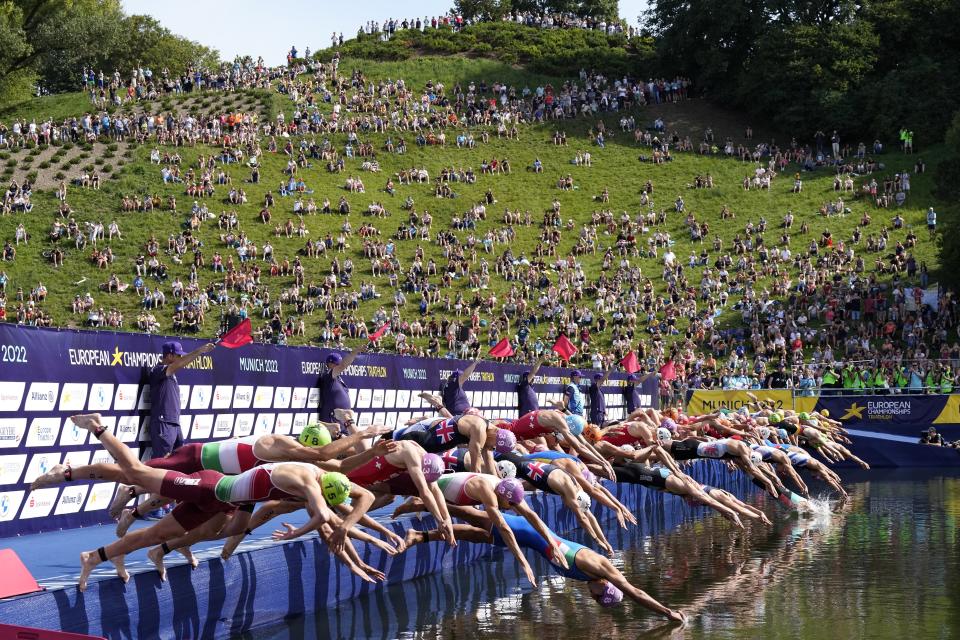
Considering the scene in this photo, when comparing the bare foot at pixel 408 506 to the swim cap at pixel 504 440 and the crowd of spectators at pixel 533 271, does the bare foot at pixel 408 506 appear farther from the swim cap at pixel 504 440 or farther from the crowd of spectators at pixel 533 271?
the crowd of spectators at pixel 533 271

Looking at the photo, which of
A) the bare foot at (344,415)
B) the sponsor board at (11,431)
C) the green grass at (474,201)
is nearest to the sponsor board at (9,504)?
the sponsor board at (11,431)

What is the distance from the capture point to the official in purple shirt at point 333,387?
19500mm

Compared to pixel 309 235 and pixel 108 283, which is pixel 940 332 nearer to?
pixel 309 235

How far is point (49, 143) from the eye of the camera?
221 ft

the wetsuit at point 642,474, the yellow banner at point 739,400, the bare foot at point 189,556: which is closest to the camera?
the bare foot at point 189,556

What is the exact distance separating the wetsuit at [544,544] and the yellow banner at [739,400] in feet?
78.6

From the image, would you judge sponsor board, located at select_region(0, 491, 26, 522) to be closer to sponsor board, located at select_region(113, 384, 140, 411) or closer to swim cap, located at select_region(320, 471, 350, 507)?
sponsor board, located at select_region(113, 384, 140, 411)

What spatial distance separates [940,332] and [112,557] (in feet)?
134

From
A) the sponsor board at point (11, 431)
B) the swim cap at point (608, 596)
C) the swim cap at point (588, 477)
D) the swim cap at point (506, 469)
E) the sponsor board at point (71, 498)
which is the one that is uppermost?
the sponsor board at point (11, 431)

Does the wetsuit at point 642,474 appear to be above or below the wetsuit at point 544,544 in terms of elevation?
below

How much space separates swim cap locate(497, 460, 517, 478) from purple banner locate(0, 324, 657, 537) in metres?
4.96

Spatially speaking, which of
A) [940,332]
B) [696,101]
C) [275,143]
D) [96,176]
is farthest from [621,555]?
[696,101]

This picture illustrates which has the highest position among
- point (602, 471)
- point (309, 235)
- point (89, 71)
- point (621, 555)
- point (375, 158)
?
point (89, 71)

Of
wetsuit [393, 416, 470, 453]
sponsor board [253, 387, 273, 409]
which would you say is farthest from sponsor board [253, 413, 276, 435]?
wetsuit [393, 416, 470, 453]
